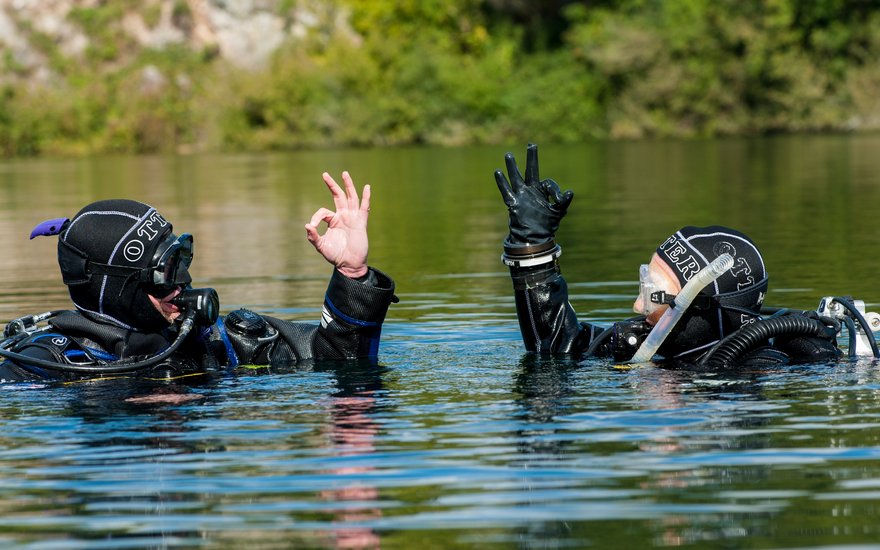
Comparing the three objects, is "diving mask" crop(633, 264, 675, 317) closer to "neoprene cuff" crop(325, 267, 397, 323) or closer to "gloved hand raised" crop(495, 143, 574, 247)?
"gloved hand raised" crop(495, 143, 574, 247)

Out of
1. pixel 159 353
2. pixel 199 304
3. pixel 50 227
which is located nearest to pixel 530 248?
pixel 199 304

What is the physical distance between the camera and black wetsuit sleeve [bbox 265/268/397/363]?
7.60m

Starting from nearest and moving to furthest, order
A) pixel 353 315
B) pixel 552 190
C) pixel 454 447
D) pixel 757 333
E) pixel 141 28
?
1. pixel 454 447
2. pixel 757 333
3. pixel 353 315
4. pixel 552 190
5. pixel 141 28

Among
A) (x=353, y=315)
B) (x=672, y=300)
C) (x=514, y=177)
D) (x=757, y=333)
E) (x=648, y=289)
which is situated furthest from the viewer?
(x=514, y=177)

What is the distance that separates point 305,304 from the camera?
458 inches

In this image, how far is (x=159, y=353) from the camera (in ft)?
23.9

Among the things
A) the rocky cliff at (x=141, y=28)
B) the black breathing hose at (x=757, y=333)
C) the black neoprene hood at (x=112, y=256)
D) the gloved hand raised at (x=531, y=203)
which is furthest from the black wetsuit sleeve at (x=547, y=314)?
A: the rocky cliff at (x=141, y=28)

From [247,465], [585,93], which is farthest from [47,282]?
[585,93]

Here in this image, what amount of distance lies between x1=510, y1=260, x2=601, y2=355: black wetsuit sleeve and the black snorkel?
1.74 m

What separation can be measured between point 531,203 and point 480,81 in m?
52.1

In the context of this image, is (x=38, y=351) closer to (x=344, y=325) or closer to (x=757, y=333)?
(x=344, y=325)

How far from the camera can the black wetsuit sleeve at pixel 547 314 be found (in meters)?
8.03

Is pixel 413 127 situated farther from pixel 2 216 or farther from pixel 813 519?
pixel 813 519

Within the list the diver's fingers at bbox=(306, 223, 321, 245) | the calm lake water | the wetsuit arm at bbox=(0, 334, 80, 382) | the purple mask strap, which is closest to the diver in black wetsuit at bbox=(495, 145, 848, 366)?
the calm lake water
